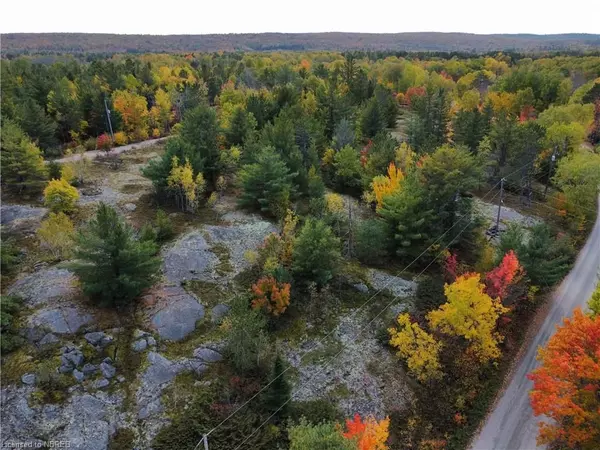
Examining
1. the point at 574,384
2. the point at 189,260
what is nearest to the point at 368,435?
the point at 574,384

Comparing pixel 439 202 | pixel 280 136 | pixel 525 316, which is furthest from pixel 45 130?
pixel 525 316

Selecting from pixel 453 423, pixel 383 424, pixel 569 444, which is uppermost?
pixel 383 424

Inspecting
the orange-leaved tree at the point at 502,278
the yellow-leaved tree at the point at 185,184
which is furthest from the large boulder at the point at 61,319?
the orange-leaved tree at the point at 502,278

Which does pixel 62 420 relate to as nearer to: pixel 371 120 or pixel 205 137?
pixel 205 137

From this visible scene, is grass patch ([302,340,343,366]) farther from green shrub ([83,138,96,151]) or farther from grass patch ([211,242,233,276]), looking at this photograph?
green shrub ([83,138,96,151])

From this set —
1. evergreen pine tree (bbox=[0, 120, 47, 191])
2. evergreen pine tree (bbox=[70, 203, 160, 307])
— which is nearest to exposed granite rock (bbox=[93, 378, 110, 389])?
evergreen pine tree (bbox=[70, 203, 160, 307])

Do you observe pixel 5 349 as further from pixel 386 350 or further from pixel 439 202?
pixel 439 202
